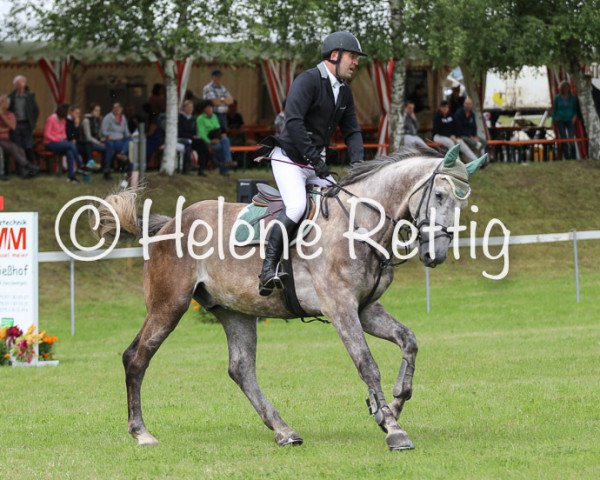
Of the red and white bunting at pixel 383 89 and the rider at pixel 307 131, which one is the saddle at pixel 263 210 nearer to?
the rider at pixel 307 131

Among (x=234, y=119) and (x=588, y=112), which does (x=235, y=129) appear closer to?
(x=234, y=119)

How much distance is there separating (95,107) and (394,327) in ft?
62.6

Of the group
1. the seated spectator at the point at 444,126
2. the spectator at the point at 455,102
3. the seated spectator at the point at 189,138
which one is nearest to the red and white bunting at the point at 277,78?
the seated spectator at the point at 189,138

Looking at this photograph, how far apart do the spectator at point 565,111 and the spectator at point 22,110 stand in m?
14.9

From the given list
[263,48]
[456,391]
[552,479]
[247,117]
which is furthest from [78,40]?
[552,479]

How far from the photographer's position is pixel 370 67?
111ft

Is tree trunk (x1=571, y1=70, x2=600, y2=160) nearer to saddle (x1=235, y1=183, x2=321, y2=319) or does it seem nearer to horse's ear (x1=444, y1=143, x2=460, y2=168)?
saddle (x1=235, y1=183, x2=321, y2=319)

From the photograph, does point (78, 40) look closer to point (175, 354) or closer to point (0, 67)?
point (0, 67)

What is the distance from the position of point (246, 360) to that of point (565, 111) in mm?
26211

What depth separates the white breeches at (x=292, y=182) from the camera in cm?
1046

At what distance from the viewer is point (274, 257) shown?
1044 cm

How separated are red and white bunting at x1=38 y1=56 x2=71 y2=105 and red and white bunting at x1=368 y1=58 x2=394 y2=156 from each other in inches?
300

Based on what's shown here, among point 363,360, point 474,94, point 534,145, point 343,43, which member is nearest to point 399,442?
point 363,360

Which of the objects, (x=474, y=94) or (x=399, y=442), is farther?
(x=474, y=94)
